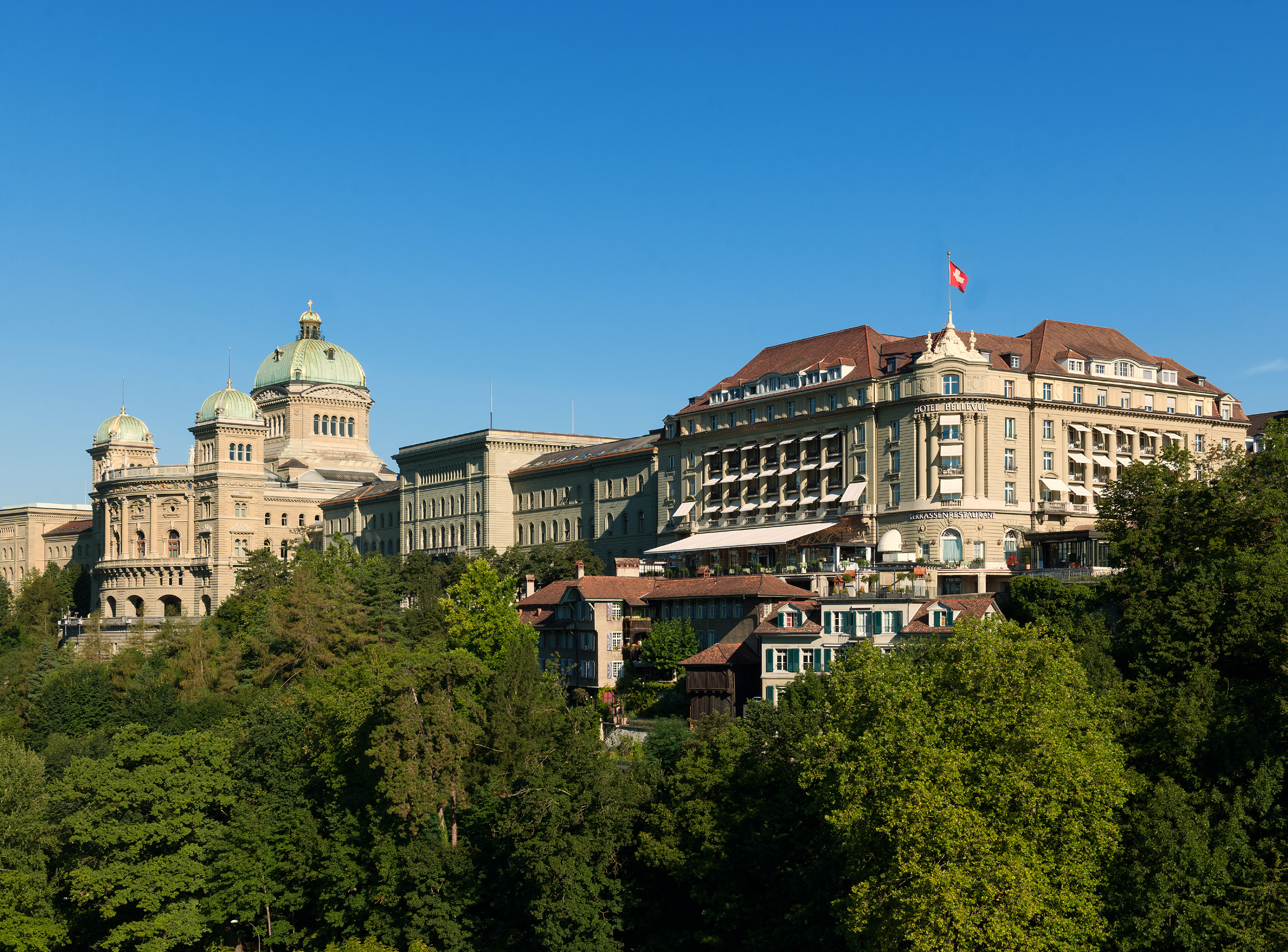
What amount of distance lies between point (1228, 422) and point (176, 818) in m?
Answer: 73.2

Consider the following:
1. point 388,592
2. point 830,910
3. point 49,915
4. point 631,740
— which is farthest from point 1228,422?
point 49,915

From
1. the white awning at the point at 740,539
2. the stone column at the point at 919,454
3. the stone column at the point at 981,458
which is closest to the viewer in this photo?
the stone column at the point at 981,458

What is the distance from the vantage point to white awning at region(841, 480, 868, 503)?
102 m

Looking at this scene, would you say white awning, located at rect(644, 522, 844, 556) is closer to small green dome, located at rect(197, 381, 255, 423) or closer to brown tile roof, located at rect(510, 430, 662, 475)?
brown tile roof, located at rect(510, 430, 662, 475)

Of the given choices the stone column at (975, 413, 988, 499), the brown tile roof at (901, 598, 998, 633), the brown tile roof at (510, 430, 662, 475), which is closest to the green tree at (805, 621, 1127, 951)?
the brown tile roof at (901, 598, 998, 633)

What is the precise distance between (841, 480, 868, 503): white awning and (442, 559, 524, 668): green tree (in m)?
22.1

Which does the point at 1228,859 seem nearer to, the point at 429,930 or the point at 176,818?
the point at 429,930

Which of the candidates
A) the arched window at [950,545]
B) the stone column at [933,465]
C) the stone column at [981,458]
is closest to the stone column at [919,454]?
the stone column at [933,465]

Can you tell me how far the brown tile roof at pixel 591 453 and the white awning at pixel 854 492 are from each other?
26305 millimetres

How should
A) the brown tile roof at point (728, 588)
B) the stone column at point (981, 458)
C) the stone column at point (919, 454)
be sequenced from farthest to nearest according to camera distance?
the stone column at point (919, 454), the stone column at point (981, 458), the brown tile roof at point (728, 588)

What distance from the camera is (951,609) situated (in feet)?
258

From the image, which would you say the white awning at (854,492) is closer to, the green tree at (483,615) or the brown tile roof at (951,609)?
the brown tile roof at (951,609)

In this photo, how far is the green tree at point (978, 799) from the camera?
49.2 meters

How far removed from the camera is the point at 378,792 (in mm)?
72375
